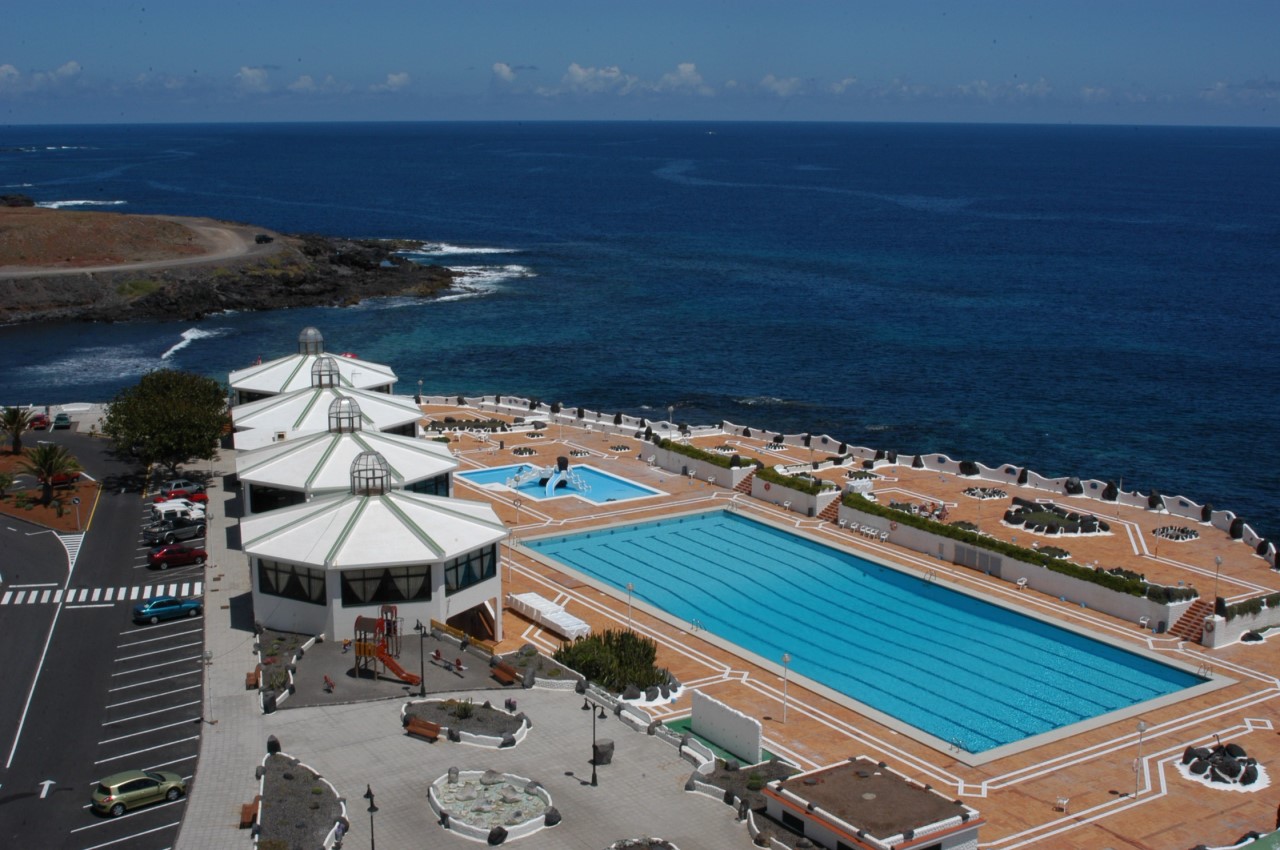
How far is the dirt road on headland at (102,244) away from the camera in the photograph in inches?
5276

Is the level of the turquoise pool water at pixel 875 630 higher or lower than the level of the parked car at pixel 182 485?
lower

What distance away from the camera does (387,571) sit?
40438 mm

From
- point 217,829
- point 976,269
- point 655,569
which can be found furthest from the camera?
point 976,269

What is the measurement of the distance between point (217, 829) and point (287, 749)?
3.57 meters

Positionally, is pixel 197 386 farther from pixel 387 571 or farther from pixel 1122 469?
pixel 1122 469

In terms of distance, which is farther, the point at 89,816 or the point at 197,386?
the point at 197,386

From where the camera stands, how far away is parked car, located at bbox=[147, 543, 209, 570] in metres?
49.2

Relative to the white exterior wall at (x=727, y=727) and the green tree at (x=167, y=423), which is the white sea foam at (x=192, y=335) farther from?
the white exterior wall at (x=727, y=727)

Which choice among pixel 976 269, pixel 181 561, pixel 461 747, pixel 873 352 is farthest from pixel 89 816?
pixel 976 269

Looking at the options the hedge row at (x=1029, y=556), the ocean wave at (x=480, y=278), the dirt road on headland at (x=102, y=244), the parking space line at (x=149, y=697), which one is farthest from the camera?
the ocean wave at (x=480, y=278)

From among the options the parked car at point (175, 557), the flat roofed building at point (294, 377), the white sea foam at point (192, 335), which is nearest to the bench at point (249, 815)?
the parked car at point (175, 557)

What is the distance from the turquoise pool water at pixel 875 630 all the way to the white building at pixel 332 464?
241 inches

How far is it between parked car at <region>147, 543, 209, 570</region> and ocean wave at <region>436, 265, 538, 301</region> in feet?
275

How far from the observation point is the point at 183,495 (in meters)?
58.8
